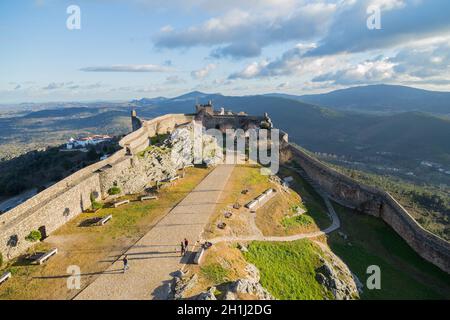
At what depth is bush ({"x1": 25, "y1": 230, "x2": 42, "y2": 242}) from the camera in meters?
21.7

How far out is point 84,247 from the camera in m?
22.0

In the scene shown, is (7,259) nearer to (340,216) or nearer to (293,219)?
(293,219)

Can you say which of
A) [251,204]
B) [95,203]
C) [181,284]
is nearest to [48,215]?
[95,203]

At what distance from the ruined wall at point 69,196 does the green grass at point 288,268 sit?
50.4 feet

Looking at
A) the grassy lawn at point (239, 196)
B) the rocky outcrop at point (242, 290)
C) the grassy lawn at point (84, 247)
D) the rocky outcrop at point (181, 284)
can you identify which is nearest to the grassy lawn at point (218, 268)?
the rocky outcrop at point (181, 284)

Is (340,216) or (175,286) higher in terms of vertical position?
(175,286)

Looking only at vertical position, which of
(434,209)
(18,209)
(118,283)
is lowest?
(434,209)

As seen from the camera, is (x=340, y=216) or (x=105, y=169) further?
(x=340, y=216)

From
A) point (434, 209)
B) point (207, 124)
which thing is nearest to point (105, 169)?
point (207, 124)

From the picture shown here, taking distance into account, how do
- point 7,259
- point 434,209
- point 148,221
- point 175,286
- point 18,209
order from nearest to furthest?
point 175,286 → point 7,259 → point 18,209 → point 148,221 → point 434,209

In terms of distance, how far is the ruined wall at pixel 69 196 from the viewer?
68.9 ft

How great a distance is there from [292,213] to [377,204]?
12.2 meters

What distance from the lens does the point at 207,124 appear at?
200 feet
